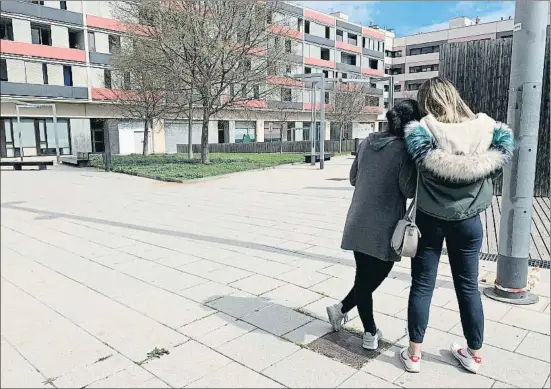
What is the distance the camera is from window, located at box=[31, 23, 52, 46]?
32.0 meters

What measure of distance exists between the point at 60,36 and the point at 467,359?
3718 centimetres

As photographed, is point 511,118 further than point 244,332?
Yes

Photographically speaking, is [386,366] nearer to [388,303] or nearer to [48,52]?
[388,303]

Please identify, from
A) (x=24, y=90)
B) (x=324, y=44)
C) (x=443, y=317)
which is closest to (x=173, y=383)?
(x=443, y=317)

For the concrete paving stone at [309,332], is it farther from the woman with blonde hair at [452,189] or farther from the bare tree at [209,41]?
the bare tree at [209,41]

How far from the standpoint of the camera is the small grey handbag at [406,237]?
8.52ft

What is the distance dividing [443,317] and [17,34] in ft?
115

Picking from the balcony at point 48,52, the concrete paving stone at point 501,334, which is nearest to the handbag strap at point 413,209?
the concrete paving stone at point 501,334

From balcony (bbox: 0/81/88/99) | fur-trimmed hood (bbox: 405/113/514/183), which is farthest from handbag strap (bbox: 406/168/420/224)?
balcony (bbox: 0/81/88/99)

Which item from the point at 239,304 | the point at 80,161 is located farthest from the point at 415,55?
the point at 239,304

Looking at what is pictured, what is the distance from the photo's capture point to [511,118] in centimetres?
384

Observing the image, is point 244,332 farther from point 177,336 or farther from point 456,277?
point 456,277

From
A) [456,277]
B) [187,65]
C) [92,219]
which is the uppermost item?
[187,65]

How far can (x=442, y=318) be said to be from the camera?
11.8 ft
